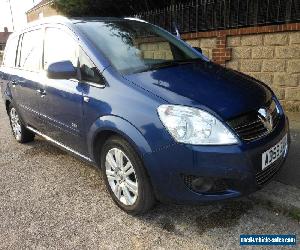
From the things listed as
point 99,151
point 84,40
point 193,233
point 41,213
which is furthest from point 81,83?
point 193,233

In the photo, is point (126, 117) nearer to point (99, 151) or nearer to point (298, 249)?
point (99, 151)

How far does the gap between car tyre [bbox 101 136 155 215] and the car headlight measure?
1.39 feet

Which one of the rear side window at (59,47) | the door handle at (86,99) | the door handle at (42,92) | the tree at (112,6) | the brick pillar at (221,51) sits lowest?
the door handle at (42,92)

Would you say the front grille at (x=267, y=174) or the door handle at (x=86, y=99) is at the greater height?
the door handle at (x=86, y=99)

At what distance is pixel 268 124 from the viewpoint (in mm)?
3014

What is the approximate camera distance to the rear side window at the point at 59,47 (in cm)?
367

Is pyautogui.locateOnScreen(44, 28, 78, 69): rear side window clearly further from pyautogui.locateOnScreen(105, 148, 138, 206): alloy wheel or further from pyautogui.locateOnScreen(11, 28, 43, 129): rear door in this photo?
pyautogui.locateOnScreen(105, 148, 138, 206): alloy wheel

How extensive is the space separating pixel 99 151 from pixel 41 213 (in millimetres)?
797

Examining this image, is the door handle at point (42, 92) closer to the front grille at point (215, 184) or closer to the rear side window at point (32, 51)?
the rear side window at point (32, 51)

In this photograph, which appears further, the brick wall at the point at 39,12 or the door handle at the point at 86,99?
the brick wall at the point at 39,12

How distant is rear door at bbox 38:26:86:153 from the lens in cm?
359

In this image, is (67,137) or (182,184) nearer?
(182,184)

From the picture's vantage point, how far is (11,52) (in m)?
5.40

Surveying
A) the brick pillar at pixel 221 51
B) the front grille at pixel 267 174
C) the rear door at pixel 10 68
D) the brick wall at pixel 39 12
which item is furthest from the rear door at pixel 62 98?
the brick wall at pixel 39 12
